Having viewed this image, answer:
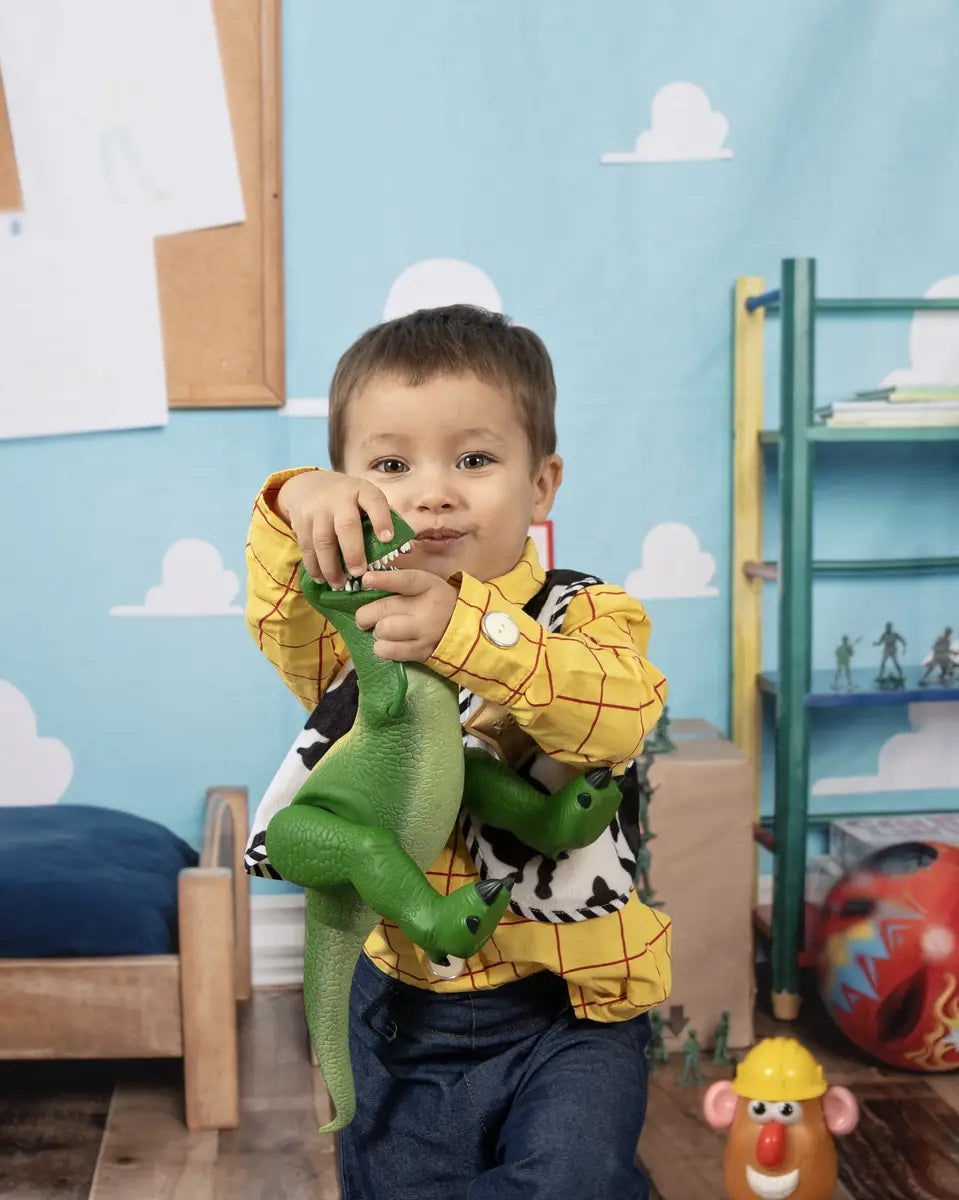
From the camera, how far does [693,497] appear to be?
242 cm

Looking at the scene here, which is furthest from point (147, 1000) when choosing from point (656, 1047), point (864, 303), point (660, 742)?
point (864, 303)

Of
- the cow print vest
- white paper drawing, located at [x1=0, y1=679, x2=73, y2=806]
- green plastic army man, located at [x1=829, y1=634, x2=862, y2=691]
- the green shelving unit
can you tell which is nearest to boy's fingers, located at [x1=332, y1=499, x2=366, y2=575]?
the cow print vest

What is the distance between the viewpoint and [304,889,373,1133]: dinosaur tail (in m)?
0.86

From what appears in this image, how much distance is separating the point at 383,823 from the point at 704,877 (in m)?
1.41

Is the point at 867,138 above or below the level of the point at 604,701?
above

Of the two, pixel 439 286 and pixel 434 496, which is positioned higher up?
pixel 439 286

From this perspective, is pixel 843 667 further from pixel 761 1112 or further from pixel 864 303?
pixel 761 1112

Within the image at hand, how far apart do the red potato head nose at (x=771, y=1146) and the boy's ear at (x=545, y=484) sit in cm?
78

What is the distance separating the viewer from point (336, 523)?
79 cm

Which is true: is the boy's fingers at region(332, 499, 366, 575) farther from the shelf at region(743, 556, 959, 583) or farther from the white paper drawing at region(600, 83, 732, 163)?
the white paper drawing at region(600, 83, 732, 163)

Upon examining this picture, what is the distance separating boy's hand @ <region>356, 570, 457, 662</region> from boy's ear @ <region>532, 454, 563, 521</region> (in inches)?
11.0

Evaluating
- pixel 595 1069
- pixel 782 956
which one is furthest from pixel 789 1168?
pixel 782 956

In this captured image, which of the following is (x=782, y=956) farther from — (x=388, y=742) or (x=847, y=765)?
(x=388, y=742)

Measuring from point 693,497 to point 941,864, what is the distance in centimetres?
74
